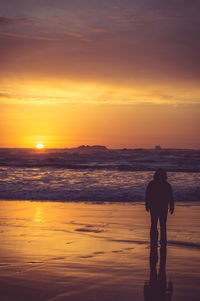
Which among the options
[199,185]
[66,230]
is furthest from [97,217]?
[199,185]

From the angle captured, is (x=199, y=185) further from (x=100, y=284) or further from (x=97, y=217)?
(x=100, y=284)

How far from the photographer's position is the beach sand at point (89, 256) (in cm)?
529

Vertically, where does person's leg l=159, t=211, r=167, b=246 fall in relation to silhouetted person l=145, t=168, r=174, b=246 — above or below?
below

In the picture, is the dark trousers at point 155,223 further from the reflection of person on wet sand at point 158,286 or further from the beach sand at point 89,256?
the reflection of person on wet sand at point 158,286

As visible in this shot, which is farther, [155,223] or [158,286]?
[155,223]

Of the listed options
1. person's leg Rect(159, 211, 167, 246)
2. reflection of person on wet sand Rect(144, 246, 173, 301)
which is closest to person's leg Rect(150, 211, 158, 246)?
person's leg Rect(159, 211, 167, 246)

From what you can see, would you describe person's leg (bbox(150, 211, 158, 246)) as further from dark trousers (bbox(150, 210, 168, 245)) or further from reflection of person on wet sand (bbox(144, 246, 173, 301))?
reflection of person on wet sand (bbox(144, 246, 173, 301))

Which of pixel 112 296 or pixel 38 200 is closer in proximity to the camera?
pixel 112 296

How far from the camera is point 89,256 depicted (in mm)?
7168

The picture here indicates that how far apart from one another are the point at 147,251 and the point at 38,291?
307 centimetres

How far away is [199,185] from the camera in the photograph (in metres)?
21.4

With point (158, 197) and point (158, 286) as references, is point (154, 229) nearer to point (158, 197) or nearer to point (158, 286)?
point (158, 197)

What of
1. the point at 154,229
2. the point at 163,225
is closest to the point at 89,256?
the point at 154,229

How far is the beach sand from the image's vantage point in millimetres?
5293
